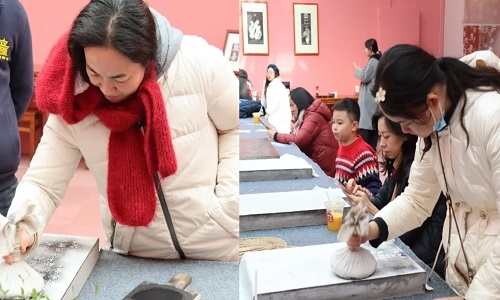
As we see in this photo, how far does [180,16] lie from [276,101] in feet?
1.04

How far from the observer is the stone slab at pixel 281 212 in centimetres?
99

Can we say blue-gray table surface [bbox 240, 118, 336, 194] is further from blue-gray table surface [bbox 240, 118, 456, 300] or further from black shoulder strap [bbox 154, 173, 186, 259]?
black shoulder strap [bbox 154, 173, 186, 259]

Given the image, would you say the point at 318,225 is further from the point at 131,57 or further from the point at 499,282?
the point at 131,57

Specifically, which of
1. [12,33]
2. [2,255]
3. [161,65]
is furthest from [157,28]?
[2,255]

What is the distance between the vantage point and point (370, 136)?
0.92 m

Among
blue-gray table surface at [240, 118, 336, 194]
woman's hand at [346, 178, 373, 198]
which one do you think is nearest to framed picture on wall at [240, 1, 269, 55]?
blue-gray table surface at [240, 118, 336, 194]

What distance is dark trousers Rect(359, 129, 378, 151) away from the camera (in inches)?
35.2

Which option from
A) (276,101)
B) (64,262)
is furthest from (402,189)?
(64,262)

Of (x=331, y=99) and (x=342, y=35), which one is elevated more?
(x=342, y=35)

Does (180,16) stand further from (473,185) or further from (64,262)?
(473,185)

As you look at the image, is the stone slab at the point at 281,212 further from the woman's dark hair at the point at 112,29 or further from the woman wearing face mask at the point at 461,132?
the woman's dark hair at the point at 112,29

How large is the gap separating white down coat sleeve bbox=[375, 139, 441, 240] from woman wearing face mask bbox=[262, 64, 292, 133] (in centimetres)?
34

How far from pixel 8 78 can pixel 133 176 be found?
0.75ft

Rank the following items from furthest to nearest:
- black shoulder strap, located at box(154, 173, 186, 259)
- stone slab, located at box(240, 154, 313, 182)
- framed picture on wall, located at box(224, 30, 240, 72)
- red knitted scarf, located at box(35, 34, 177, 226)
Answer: stone slab, located at box(240, 154, 313, 182), framed picture on wall, located at box(224, 30, 240, 72), black shoulder strap, located at box(154, 173, 186, 259), red knitted scarf, located at box(35, 34, 177, 226)
